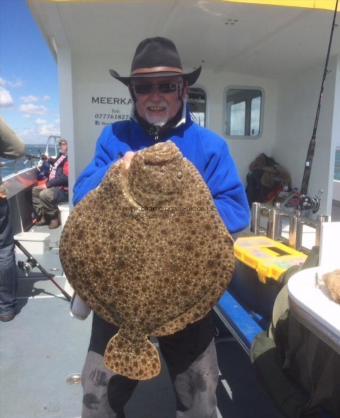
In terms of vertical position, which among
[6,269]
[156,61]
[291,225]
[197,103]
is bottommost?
[6,269]

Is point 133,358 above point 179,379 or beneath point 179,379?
above

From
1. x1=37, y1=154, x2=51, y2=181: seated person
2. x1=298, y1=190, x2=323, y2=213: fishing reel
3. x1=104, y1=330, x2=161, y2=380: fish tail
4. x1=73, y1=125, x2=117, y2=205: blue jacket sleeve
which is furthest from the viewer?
x1=37, y1=154, x2=51, y2=181: seated person

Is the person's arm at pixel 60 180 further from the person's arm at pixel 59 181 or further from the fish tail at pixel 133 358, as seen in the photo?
the fish tail at pixel 133 358

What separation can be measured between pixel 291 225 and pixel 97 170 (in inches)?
70.3

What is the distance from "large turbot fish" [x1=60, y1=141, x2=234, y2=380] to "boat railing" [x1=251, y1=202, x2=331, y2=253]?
1.29 meters

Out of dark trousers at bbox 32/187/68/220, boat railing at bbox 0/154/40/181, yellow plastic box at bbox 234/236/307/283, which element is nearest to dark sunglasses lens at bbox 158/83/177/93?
yellow plastic box at bbox 234/236/307/283

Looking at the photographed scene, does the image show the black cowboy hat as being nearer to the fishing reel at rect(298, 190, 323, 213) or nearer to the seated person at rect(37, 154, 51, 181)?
the fishing reel at rect(298, 190, 323, 213)

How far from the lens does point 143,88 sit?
1.59 metres

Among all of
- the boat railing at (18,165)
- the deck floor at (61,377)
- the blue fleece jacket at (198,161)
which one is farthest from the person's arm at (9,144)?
the boat railing at (18,165)

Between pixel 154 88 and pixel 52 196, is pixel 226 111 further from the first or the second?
pixel 154 88

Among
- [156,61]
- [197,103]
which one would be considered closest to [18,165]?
[197,103]

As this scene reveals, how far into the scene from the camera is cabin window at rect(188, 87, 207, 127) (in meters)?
5.81

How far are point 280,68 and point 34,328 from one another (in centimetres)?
495

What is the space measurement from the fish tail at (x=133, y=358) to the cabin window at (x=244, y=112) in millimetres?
5139
